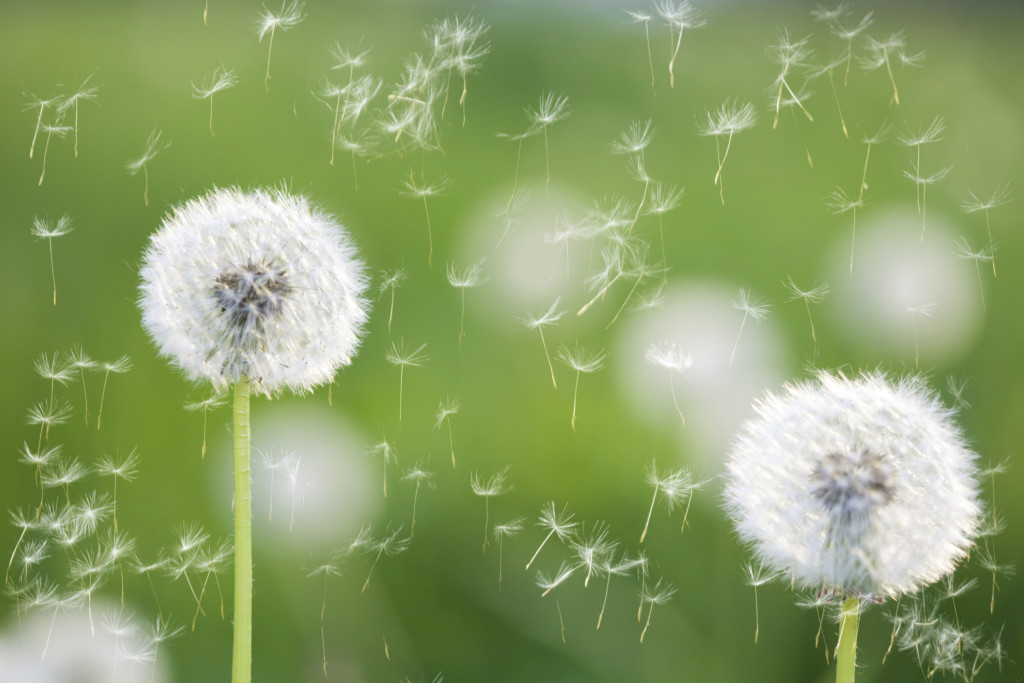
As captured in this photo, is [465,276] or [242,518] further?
[465,276]

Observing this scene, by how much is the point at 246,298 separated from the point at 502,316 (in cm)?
26

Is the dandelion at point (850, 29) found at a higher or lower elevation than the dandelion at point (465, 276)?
higher

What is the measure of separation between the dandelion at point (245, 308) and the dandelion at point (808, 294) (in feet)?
1.51

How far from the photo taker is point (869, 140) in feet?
2.86

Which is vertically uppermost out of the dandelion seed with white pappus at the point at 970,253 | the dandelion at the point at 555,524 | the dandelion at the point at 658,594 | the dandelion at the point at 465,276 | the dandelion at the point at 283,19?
the dandelion at the point at 283,19

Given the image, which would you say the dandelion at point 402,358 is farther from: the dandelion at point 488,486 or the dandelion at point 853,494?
the dandelion at point 853,494

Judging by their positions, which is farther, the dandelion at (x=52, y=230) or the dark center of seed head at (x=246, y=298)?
the dandelion at (x=52, y=230)

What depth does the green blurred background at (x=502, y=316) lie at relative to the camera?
0.82 metres

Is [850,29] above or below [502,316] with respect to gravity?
above

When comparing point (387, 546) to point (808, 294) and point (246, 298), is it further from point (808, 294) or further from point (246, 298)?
point (808, 294)

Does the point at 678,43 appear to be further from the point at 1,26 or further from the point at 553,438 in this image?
the point at 1,26

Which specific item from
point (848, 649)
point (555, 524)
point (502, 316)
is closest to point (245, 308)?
point (502, 316)

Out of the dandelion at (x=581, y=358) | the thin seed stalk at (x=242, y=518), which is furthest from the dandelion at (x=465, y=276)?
the thin seed stalk at (x=242, y=518)

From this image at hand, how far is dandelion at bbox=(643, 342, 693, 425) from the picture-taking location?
84 cm
